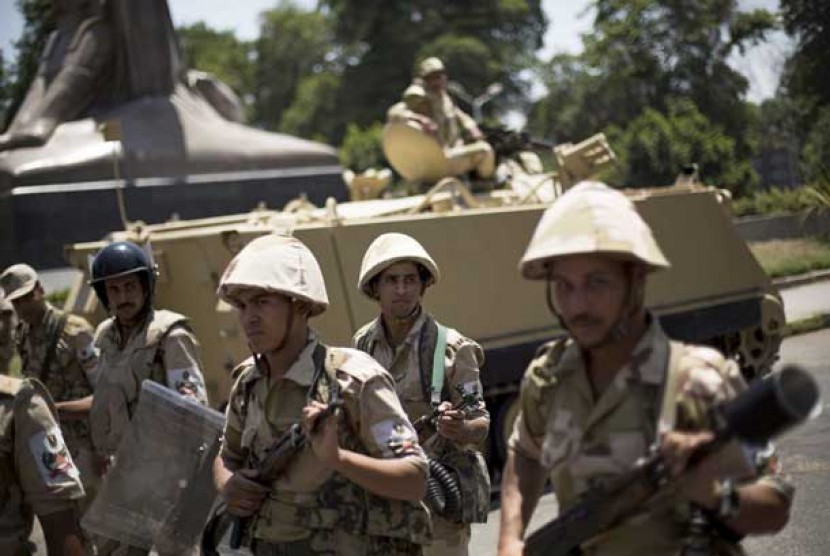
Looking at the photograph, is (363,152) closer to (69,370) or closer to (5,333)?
(69,370)

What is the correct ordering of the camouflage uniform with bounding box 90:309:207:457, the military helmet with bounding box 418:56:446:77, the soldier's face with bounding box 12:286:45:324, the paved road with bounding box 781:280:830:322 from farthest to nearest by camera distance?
the paved road with bounding box 781:280:830:322 → the military helmet with bounding box 418:56:446:77 → the soldier's face with bounding box 12:286:45:324 → the camouflage uniform with bounding box 90:309:207:457

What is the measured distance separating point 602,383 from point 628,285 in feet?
0.70

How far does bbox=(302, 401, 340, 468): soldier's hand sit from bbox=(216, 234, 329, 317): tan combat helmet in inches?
16.5

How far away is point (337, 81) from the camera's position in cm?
5806

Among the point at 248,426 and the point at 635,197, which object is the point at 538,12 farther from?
the point at 248,426

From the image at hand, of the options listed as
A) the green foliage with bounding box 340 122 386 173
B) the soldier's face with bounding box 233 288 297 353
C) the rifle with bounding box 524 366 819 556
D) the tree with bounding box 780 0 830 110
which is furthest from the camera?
the green foliage with bounding box 340 122 386 173

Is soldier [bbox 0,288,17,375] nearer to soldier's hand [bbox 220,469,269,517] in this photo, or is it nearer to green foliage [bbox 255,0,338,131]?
soldier's hand [bbox 220,469,269,517]

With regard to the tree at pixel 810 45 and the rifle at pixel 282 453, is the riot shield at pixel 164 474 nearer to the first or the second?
the rifle at pixel 282 453

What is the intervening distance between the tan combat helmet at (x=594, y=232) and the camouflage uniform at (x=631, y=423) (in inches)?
7.2

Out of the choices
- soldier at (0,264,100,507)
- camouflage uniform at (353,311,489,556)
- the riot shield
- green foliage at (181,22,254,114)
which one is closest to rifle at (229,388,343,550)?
the riot shield

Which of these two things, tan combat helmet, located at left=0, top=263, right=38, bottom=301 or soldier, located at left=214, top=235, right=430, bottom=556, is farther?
tan combat helmet, located at left=0, top=263, right=38, bottom=301

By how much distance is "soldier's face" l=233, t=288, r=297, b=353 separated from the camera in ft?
11.8

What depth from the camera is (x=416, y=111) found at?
1243 centimetres

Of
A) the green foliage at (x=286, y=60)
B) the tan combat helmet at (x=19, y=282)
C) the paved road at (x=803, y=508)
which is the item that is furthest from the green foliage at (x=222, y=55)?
the tan combat helmet at (x=19, y=282)
